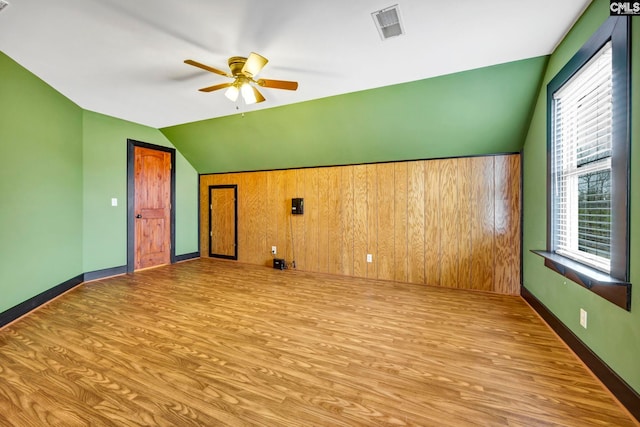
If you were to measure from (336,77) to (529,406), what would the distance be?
3.08 m

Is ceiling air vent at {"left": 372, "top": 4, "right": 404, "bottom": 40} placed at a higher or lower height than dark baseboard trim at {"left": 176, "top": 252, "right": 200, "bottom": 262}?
higher

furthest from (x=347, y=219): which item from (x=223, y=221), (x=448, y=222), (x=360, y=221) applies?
(x=223, y=221)

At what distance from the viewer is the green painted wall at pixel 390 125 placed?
2.93 m

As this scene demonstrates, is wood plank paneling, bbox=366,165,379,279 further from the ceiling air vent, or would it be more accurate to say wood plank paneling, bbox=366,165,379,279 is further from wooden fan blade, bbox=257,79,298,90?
the ceiling air vent

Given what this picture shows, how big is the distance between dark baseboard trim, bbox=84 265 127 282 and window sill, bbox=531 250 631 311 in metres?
5.64

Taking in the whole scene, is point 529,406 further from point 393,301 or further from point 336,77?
point 336,77

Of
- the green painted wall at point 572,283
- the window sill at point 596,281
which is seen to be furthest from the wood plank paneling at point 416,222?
the window sill at point 596,281

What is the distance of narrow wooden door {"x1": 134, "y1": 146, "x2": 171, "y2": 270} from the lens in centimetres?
472

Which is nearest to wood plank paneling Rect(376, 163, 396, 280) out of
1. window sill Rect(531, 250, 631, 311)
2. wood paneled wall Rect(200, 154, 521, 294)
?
wood paneled wall Rect(200, 154, 521, 294)

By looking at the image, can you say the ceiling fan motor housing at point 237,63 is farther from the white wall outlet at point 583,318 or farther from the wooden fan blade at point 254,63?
the white wall outlet at point 583,318

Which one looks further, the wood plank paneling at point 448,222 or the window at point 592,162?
the wood plank paneling at point 448,222

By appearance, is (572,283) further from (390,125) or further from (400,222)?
(390,125)

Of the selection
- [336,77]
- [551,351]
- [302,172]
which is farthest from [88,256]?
[551,351]

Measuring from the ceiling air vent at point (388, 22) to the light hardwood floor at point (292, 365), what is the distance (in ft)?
8.21
